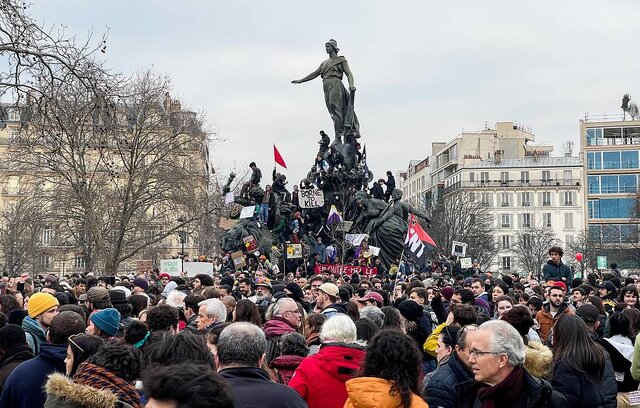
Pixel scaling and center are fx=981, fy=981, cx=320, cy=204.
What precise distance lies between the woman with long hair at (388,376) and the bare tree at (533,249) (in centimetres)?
6995

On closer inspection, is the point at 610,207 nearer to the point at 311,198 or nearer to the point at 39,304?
the point at 311,198

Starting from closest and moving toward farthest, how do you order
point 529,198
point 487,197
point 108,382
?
point 108,382 → point 487,197 → point 529,198

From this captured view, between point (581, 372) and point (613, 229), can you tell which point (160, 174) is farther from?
point (613, 229)

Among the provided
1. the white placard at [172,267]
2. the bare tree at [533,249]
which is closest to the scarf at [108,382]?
the white placard at [172,267]

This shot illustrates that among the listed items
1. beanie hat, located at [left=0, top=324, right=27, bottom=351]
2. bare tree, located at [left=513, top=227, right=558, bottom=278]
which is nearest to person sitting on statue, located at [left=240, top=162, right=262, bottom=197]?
beanie hat, located at [left=0, top=324, right=27, bottom=351]

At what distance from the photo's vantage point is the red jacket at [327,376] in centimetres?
592

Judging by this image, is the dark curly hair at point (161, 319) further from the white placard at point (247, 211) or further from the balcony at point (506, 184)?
the balcony at point (506, 184)

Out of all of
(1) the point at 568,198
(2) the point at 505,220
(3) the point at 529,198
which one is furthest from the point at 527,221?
(1) the point at 568,198

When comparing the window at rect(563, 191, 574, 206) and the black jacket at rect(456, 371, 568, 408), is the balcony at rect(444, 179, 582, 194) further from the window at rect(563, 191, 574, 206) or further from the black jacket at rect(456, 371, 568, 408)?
the black jacket at rect(456, 371, 568, 408)

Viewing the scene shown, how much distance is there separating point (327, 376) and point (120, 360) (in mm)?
1412

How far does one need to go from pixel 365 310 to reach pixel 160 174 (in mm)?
33152

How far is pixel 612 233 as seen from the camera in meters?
79.2

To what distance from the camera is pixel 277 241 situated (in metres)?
35.3

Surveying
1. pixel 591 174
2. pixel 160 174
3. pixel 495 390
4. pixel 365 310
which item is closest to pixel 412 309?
pixel 365 310
